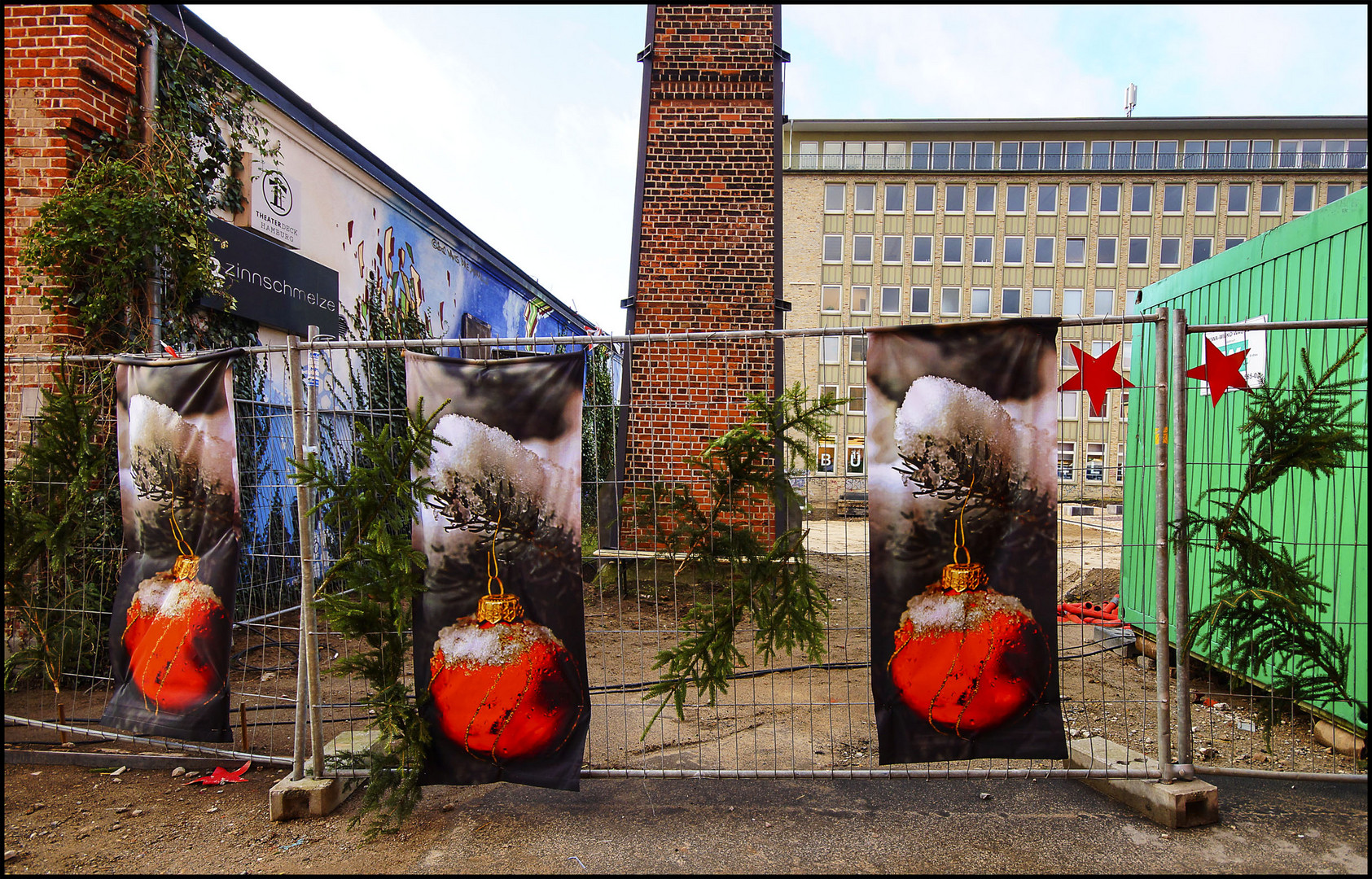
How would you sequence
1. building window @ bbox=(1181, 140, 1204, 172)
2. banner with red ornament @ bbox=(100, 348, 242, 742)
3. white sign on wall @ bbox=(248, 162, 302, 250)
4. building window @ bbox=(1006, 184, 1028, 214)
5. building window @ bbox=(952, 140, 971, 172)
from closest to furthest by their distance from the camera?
banner with red ornament @ bbox=(100, 348, 242, 742) < white sign on wall @ bbox=(248, 162, 302, 250) < building window @ bbox=(1006, 184, 1028, 214) < building window @ bbox=(1181, 140, 1204, 172) < building window @ bbox=(952, 140, 971, 172)

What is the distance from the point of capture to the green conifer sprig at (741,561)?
3307 millimetres

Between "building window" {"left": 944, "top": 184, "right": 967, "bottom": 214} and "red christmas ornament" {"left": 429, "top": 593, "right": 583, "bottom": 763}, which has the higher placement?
"building window" {"left": 944, "top": 184, "right": 967, "bottom": 214}

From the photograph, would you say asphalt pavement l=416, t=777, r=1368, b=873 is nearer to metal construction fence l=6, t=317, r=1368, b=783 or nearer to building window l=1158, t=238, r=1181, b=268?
metal construction fence l=6, t=317, r=1368, b=783

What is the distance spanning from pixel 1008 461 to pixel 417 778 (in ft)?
9.90

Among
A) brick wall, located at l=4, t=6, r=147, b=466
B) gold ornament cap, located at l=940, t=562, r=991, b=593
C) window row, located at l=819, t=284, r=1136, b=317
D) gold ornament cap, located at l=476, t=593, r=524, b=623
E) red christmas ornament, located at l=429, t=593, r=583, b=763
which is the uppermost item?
window row, located at l=819, t=284, r=1136, b=317

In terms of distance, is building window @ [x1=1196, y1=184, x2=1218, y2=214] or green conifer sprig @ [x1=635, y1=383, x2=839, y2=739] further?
building window @ [x1=1196, y1=184, x2=1218, y2=214]

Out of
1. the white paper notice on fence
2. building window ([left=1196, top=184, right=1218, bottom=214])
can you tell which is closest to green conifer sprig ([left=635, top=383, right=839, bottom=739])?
the white paper notice on fence

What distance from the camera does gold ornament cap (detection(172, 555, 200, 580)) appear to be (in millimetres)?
3648

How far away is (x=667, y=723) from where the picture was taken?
4.73m

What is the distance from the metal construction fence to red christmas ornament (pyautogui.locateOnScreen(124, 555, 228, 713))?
1.13 feet

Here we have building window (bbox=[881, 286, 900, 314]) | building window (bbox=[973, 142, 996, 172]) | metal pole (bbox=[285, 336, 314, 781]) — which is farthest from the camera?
building window (bbox=[973, 142, 996, 172])

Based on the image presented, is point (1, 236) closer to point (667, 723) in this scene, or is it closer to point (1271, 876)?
point (667, 723)

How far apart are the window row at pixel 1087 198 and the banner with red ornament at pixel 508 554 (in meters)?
39.6

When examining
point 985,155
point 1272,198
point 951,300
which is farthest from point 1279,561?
point 1272,198
